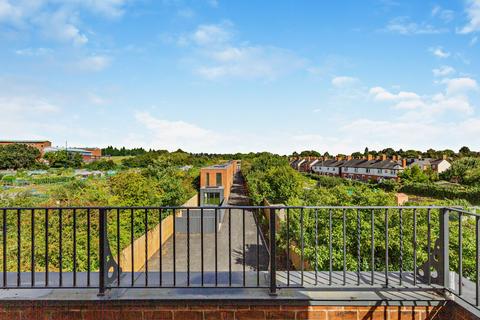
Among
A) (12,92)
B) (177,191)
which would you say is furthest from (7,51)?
(177,191)

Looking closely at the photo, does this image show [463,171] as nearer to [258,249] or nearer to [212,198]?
Answer: [212,198]

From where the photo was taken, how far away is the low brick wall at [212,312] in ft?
7.89

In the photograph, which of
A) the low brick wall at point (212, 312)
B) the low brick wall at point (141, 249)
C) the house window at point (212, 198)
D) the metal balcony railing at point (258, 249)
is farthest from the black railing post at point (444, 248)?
the house window at point (212, 198)

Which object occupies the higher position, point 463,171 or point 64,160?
point 64,160

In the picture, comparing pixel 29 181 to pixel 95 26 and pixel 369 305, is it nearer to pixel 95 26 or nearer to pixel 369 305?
pixel 95 26

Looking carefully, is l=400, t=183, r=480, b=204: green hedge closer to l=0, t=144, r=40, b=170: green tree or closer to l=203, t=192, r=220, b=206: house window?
l=203, t=192, r=220, b=206: house window

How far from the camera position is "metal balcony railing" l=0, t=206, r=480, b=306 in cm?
253

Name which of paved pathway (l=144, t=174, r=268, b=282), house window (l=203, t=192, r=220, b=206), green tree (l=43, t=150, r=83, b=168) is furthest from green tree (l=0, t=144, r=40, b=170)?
paved pathway (l=144, t=174, r=268, b=282)

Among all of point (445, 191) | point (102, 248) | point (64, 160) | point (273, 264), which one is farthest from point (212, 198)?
point (64, 160)

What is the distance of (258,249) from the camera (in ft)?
8.96

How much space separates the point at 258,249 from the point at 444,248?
1.69 meters

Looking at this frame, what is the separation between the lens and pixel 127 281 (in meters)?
2.68

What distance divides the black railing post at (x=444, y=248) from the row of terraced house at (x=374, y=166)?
46.3 meters

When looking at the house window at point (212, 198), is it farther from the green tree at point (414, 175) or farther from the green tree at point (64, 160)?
the green tree at point (64, 160)
